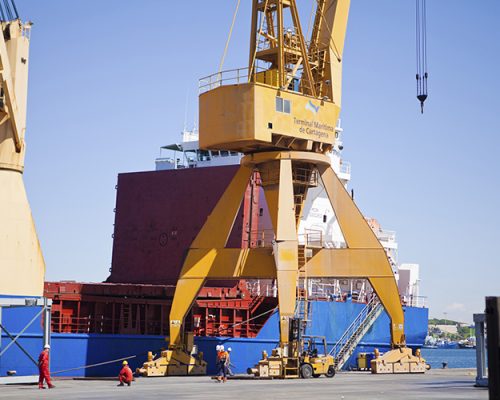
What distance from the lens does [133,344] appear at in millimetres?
28969

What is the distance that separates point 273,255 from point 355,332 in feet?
26.4

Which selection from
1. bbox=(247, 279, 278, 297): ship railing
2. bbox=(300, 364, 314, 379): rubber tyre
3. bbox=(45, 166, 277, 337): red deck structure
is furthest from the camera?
bbox=(247, 279, 278, 297): ship railing

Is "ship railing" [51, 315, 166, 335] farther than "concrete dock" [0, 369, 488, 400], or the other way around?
"ship railing" [51, 315, 166, 335]

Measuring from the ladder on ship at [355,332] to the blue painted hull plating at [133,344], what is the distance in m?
0.26

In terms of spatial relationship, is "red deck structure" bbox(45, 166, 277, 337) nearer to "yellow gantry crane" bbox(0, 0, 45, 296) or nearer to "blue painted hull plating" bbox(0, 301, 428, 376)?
"blue painted hull plating" bbox(0, 301, 428, 376)

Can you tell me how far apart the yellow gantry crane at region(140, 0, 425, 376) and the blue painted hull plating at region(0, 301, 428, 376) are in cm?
205

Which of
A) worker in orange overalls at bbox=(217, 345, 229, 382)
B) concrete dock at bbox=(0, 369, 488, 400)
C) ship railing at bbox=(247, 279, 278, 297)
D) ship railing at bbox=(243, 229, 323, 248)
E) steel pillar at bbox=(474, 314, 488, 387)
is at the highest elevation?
ship railing at bbox=(243, 229, 323, 248)

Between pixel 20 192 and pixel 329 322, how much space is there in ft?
49.4

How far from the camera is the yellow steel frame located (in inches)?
1084

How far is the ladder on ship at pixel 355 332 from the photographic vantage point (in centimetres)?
3259

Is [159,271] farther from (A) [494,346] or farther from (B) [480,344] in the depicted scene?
(A) [494,346]

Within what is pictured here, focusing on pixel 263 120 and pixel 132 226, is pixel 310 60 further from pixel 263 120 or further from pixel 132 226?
pixel 132 226

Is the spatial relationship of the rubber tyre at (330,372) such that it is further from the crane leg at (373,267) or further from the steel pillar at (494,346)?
the steel pillar at (494,346)

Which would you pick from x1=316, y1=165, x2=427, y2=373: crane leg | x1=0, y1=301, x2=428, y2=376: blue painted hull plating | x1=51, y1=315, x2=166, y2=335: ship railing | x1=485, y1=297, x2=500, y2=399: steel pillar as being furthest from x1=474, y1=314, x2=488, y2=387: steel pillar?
x1=485, y1=297, x2=500, y2=399: steel pillar
